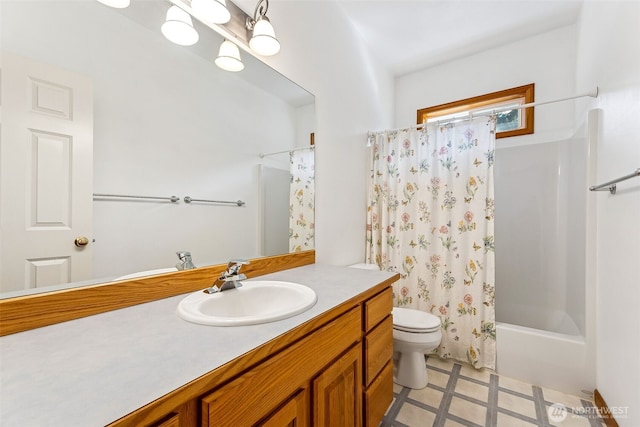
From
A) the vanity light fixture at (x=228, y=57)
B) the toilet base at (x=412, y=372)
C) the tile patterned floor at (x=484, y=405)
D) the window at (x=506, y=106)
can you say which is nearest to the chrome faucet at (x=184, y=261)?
the vanity light fixture at (x=228, y=57)

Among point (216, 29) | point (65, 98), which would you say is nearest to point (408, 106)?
point (216, 29)

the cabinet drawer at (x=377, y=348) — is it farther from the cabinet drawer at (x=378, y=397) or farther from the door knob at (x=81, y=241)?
the door knob at (x=81, y=241)

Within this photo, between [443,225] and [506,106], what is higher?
[506,106]

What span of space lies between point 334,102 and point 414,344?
5.54 ft

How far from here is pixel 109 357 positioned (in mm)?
553

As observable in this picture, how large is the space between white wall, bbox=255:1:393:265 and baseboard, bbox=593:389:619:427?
5.09 ft

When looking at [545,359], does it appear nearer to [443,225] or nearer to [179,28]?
[443,225]

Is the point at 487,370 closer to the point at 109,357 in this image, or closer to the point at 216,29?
the point at 109,357

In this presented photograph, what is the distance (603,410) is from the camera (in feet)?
4.62

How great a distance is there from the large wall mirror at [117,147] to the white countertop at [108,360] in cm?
18

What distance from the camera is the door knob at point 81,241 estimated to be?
2.64 feet

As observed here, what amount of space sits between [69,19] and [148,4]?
0.90ft

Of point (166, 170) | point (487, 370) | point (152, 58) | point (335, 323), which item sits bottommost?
point (487, 370)

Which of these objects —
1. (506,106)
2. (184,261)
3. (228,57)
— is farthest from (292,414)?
(506,106)
